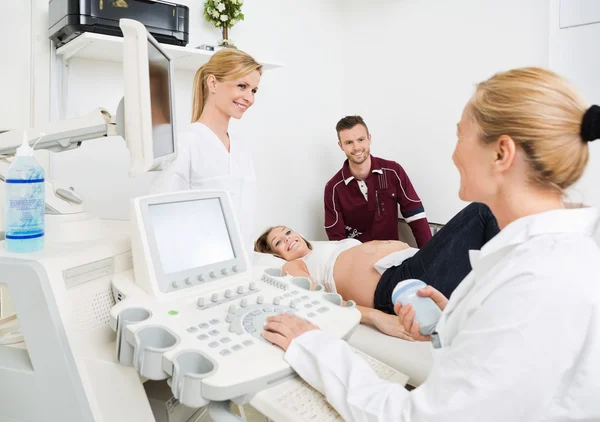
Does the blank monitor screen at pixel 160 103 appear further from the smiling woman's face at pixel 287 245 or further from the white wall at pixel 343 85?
the white wall at pixel 343 85

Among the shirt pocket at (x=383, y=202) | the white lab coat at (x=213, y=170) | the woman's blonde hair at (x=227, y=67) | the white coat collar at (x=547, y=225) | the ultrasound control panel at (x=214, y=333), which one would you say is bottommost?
the ultrasound control panel at (x=214, y=333)

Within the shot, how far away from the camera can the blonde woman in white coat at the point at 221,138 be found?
5.52 feet

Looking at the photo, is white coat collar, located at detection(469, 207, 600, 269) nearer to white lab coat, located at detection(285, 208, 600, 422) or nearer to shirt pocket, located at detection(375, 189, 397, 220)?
white lab coat, located at detection(285, 208, 600, 422)

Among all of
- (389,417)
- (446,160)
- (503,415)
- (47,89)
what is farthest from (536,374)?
(446,160)

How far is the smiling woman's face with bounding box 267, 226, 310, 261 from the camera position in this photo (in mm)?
2078

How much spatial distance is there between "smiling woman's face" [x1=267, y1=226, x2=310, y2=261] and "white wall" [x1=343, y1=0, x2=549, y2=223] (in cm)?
119

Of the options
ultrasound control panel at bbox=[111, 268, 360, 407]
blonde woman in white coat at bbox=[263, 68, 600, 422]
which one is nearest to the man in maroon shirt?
ultrasound control panel at bbox=[111, 268, 360, 407]

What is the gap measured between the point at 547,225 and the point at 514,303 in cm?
17

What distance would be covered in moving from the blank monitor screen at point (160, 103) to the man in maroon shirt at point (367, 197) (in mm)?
1742

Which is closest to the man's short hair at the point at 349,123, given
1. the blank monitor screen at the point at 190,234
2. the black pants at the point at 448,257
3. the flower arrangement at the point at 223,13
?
the flower arrangement at the point at 223,13

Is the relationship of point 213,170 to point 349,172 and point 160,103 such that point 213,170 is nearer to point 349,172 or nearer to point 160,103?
point 160,103

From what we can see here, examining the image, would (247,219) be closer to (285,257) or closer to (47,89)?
(285,257)

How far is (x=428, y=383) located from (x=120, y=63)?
212 cm

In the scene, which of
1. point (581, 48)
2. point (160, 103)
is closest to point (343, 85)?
point (581, 48)
